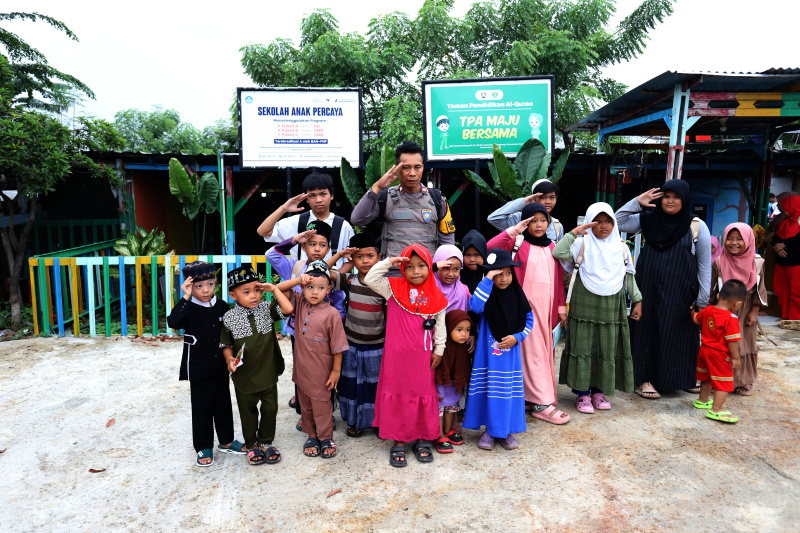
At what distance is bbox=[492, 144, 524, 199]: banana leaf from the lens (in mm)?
7254

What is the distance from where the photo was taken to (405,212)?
11.8 feet

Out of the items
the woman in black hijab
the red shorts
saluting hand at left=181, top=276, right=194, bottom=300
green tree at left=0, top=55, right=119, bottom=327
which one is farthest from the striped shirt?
green tree at left=0, top=55, right=119, bottom=327

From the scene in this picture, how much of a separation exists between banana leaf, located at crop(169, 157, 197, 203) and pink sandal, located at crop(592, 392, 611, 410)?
693 centimetres

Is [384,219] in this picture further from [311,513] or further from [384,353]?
[311,513]

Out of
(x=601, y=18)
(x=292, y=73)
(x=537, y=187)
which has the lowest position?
(x=537, y=187)

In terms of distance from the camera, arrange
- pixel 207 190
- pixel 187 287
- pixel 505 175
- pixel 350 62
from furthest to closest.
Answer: pixel 350 62 < pixel 207 190 < pixel 505 175 < pixel 187 287

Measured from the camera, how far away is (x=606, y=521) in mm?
2625

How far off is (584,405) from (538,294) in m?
1.04

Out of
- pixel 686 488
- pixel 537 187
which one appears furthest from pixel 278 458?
pixel 537 187

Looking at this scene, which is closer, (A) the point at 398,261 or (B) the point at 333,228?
(A) the point at 398,261

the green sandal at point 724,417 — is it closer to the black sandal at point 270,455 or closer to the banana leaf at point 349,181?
the black sandal at point 270,455

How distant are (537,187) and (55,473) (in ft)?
12.8

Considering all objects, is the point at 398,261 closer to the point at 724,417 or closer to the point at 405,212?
the point at 405,212

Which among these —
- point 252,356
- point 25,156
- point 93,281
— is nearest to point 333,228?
point 252,356
